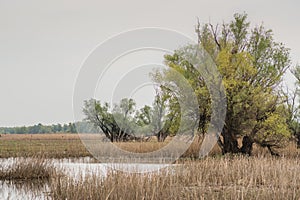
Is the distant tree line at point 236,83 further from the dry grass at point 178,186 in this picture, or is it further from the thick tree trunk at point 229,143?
the dry grass at point 178,186

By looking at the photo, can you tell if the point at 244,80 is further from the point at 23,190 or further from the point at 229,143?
the point at 23,190

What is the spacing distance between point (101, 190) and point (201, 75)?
43.5 ft

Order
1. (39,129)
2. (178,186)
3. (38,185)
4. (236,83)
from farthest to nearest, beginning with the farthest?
(39,129)
(236,83)
(38,185)
(178,186)

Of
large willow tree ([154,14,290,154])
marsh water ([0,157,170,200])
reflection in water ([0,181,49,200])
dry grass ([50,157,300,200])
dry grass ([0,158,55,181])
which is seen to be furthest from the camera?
large willow tree ([154,14,290,154])

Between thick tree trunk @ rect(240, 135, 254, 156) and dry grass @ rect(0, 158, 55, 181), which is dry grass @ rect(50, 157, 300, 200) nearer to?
dry grass @ rect(0, 158, 55, 181)

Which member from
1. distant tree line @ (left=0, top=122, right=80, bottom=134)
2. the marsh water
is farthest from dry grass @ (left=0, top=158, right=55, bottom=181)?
distant tree line @ (left=0, top=122, right=80, bottom=134)

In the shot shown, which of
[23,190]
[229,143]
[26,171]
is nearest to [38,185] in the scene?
[23,190]

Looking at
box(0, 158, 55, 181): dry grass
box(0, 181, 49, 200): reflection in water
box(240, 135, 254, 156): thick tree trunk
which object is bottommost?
box(0, 181, 49, 200): reflection in water

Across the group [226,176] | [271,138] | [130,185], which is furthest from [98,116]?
[130,185]

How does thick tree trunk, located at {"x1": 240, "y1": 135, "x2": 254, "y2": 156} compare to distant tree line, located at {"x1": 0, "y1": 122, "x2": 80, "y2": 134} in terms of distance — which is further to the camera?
distant tree line, located at {"x1": 0, "y1": 122, "x2": 80, "y2": 134}

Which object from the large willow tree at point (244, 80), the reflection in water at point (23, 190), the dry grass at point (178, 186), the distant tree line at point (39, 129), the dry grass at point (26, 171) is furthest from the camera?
the distant tree line at point (39, 129)

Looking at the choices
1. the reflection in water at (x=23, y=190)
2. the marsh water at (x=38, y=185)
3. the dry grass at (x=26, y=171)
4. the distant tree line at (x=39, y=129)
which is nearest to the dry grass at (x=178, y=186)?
the marsh water at (x=38, y=185)

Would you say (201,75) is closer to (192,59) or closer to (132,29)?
(192,59)

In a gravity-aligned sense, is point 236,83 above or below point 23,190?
above
